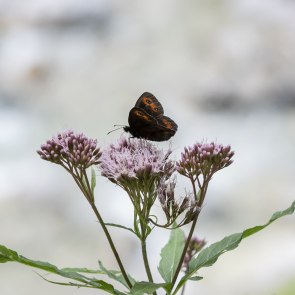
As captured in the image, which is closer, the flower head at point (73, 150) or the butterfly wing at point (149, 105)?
the flower head at point (73, 150)

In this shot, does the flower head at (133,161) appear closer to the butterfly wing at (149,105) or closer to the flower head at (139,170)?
the flower head at (139,170)

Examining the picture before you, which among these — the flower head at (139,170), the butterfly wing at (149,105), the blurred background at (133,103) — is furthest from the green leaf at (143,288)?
the blurred background at (133,103)

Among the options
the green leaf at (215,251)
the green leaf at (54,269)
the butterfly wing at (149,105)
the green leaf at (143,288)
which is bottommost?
the green leaf at (143,288)

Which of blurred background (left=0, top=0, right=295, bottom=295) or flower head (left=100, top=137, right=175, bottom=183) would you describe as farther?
blurred background (left=0, top=0, right=295, bottom=295)

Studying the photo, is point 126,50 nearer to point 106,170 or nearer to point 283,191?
point 283,191

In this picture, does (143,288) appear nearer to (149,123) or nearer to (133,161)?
(133,161)

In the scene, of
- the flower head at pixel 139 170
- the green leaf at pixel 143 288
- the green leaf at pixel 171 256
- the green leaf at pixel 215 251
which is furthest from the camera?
the green leaf at pixel 171 256

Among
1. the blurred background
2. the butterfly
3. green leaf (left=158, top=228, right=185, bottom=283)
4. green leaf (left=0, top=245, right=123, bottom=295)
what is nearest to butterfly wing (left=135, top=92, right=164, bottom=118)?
the butterfly

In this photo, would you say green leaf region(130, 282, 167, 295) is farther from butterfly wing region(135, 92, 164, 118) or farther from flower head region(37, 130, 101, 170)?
butterfly wing region(135, 92, 164, 118)
